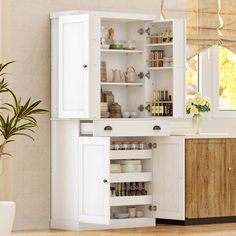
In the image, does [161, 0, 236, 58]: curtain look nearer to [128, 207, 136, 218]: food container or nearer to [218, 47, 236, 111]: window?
[218, 47, 236, 111]: window

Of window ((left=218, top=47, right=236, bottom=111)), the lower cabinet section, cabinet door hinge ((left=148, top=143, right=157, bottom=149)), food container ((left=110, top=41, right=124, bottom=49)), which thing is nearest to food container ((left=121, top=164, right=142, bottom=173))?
the lower cabinet section

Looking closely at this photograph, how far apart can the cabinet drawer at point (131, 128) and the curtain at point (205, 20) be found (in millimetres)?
1166

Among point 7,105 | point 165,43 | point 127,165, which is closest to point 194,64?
point 165,43

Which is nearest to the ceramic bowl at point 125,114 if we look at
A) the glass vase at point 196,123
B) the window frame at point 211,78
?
the glass vase at point 196,123

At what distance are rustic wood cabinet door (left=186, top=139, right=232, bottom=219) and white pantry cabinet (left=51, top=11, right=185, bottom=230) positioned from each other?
103mm

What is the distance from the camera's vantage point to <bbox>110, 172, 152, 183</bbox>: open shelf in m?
8.43

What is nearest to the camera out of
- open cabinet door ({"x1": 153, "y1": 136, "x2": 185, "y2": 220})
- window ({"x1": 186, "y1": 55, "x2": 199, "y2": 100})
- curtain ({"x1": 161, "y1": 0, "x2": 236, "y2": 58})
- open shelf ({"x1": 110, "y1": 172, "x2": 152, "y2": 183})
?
open shelf ({"x1": 110, "y1": 172, "x2": 152, "y2": 183})

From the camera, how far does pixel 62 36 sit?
8.44m

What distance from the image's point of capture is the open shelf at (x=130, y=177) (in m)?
8.43

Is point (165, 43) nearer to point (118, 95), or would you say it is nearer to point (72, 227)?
point (118, 95)

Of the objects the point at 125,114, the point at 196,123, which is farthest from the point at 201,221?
the point at 125,114

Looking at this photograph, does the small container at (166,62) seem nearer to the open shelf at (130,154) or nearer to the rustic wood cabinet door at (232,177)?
the open shelf at (130,154)

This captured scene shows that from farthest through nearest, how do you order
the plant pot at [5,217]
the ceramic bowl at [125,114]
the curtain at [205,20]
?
the curtain at [205,20] < the ceramic bowl at [125,114] < the plant pot at [5,217]

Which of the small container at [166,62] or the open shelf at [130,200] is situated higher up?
the small container at [166,62]
